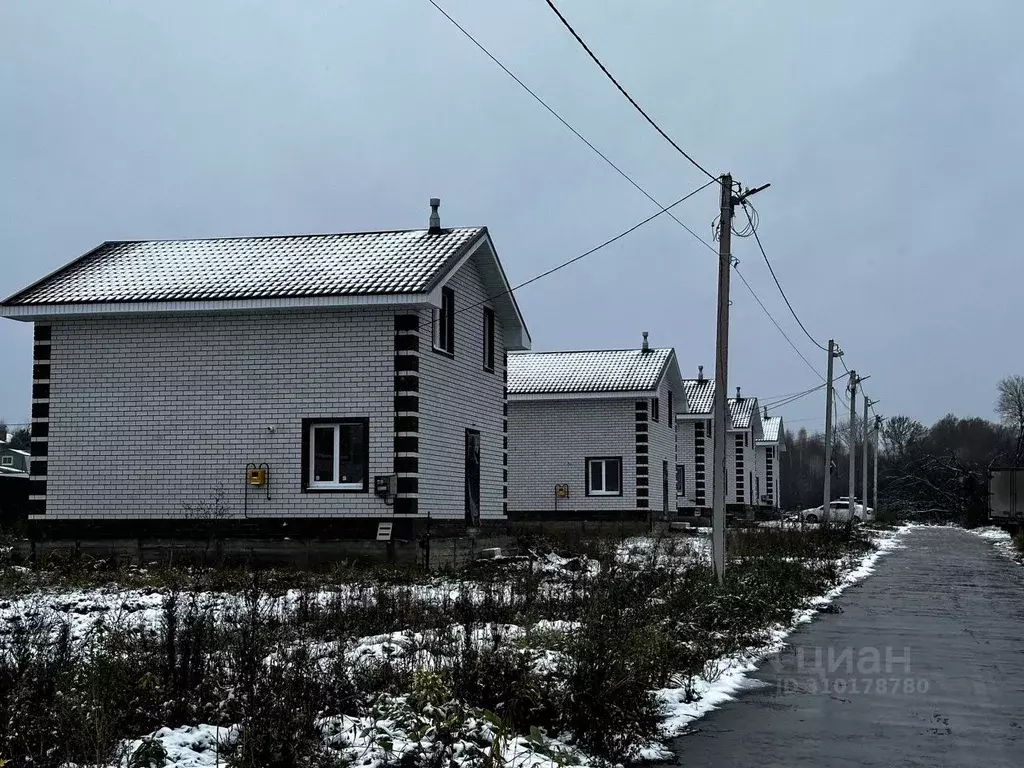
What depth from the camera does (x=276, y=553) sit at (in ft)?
65.1

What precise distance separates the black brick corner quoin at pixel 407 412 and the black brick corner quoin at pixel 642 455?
1772 cm

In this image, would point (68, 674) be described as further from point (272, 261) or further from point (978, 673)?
point (272, 261)

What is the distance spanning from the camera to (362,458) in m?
20.0

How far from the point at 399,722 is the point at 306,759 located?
0.85 m

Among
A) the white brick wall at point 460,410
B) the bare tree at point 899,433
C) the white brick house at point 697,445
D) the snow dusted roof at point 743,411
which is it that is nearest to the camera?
the white brick wall at point 460,410

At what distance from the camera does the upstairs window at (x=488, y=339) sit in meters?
24.6

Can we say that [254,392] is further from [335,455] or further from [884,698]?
[884,698]

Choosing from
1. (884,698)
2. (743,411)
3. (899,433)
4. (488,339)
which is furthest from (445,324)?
(899,433)

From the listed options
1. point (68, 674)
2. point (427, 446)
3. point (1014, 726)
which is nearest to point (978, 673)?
point (1014, 726)

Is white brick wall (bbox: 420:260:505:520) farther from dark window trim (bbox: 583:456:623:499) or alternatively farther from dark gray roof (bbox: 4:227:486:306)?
dark window trim (bbox: 583:456:623:499)

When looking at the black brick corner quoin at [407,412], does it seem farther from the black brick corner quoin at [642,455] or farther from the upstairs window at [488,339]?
the black brick corner quoin at [642,455]

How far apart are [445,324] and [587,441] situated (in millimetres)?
16097

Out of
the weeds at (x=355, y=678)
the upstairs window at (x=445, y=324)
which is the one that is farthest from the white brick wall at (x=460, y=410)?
the weeds at (x=355, y=678)

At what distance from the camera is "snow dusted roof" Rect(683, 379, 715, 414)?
163 feet
